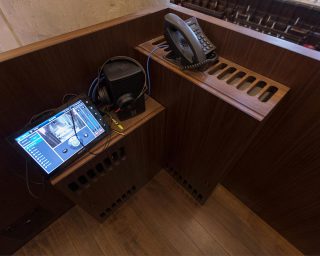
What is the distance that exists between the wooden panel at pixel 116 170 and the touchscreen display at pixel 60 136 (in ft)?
0.18

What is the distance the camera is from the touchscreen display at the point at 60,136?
1.88ft

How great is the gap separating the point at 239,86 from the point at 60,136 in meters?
0.64

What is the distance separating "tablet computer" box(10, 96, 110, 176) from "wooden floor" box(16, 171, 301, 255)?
0.66m

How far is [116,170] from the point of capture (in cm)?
85

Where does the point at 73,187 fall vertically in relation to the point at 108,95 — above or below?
below

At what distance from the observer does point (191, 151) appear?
901 mm

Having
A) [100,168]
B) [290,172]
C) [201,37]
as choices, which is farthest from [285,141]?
[100,168]

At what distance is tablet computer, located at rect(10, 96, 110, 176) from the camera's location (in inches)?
22.2

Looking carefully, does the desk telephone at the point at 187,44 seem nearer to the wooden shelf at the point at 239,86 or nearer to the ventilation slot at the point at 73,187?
the wooden shelf at the point at 239,86

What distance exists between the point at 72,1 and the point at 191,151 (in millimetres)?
801

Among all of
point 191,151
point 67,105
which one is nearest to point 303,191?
point 191,151

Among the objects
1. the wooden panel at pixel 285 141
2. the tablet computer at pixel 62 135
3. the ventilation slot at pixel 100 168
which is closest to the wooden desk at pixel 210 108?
the wooden panel at pixel 285 141

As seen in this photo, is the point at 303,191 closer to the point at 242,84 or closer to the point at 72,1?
the point at 242,84

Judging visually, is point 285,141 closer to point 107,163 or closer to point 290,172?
point 290,172
